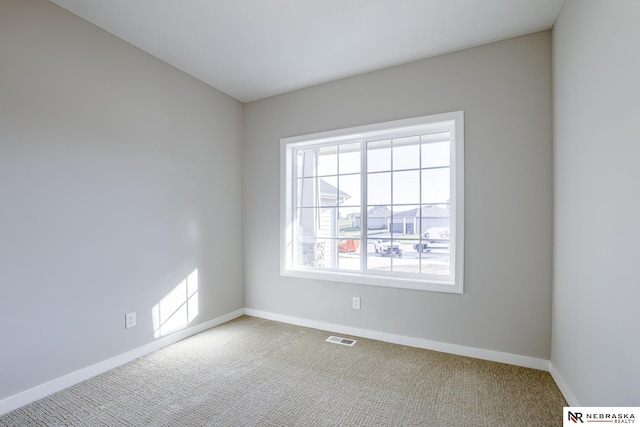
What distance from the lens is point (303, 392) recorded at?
2074 mm

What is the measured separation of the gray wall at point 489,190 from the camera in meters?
2.34

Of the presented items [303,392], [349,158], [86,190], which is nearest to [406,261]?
[349,158]

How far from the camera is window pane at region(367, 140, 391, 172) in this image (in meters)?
3.06

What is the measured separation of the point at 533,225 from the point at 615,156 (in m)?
1.05

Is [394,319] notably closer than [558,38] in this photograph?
No

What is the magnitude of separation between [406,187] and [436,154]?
0.41 meters

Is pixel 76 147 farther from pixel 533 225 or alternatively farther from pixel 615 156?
pixel 533 225

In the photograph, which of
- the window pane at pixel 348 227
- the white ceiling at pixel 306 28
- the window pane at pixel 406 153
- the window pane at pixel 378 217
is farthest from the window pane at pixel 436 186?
the white ceiling at pixel 306 28

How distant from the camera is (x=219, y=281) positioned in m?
3.45

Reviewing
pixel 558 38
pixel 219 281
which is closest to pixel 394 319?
pixel 219 281

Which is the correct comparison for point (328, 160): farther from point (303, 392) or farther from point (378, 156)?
point (303, 392)

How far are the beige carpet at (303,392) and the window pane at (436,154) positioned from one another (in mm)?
1736

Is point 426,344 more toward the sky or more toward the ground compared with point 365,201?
more toward the ground

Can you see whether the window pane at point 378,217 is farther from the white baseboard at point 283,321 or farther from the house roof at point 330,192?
the white baseboard at point 283,321
